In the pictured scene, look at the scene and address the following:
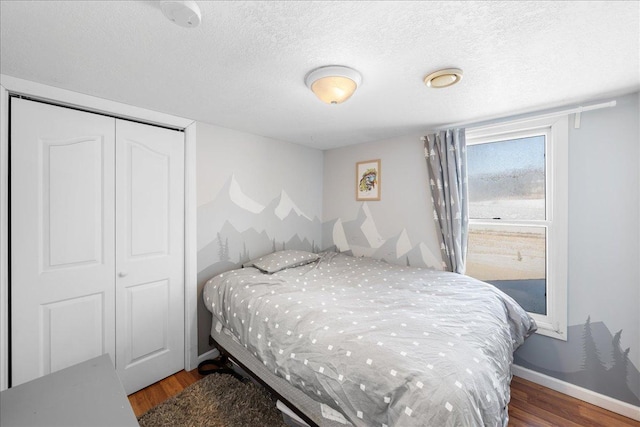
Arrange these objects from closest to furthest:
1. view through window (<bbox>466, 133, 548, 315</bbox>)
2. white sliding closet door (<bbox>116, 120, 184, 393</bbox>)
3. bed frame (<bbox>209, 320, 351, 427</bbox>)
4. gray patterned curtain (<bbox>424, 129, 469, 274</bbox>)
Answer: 1. bed frame (<bbox>209, 320, 351, 427</bbox>)
2. white sliding closet door (<bbox>116, 120, 184, 393</bbox>)
3. view through window (<bbox>466, 133, 548, 315</bbox>)
4. gray patterned curtain (<bbox>424, 129, 469, 274</bbox>)

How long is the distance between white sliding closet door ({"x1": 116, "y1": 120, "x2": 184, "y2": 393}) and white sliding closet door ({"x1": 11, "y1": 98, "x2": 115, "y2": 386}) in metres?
0.08

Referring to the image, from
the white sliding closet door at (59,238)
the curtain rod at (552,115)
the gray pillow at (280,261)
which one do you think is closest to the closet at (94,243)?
the white sliding closet door at (59,238)

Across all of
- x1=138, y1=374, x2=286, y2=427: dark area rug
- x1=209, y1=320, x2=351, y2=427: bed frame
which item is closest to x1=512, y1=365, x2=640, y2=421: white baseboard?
x1=209, y1=320, x2=351, y2=427: bed frame

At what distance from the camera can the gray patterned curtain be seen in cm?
249

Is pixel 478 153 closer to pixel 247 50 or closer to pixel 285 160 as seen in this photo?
pixel 285 160

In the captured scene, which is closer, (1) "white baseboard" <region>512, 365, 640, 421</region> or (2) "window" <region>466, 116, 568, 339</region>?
(1) "white baseboard" <region>512, 365, 640, 421</region>

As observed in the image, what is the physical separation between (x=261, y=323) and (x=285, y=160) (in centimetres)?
201

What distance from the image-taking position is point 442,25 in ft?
3.78

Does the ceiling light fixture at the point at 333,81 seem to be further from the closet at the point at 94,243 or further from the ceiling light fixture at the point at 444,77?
the closet at the point at 94,243

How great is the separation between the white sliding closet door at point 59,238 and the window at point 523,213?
3143 millimetres

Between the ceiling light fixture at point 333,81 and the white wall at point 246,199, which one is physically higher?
the ceiling light fixture at point 333,81

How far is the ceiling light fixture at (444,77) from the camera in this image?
1511mm

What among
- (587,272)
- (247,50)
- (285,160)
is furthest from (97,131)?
(587,272)

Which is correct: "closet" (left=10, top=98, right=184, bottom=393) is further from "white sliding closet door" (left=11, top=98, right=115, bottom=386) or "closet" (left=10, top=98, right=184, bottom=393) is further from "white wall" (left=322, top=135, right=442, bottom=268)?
"white wall" (left=322, top=135, right=442, bottom=268)
